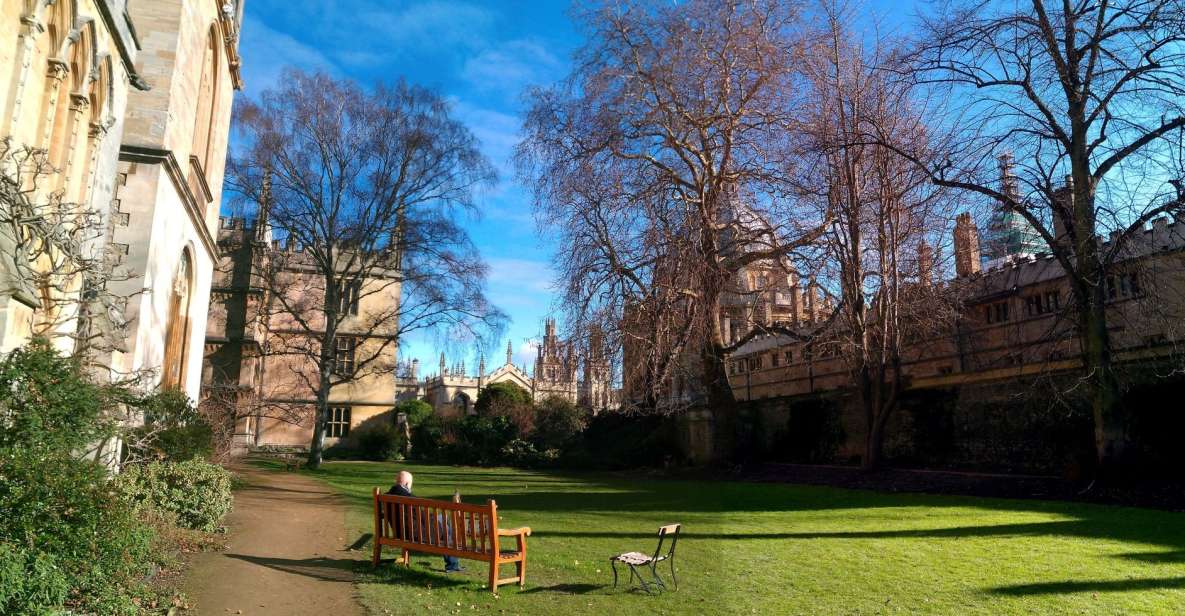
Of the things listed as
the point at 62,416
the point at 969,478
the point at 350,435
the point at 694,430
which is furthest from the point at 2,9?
the point at 350,435

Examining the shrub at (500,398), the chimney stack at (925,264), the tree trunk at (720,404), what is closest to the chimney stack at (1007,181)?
the chimney stack at (925,264)

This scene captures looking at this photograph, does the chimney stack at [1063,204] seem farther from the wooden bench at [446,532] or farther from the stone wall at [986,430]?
the wooden bench at [446,532]

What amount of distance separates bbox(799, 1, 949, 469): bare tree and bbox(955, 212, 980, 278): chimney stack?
79 cm

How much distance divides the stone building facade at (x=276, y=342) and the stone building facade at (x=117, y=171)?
27.7 feet

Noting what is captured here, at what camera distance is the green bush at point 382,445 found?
33375mm

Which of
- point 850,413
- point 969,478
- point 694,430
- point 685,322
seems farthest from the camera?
point 694,430

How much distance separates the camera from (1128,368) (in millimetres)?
15125

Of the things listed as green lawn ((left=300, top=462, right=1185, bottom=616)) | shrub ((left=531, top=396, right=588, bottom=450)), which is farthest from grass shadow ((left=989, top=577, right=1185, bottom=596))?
shrub ((left=531, top=396, right=588, bottom=450))

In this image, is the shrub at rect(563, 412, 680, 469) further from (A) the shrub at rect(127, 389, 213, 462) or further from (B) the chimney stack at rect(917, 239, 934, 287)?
(A) the shrub at rect(127, 389, 213, 462)

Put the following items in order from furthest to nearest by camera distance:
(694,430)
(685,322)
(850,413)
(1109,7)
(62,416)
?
1. (694,430)
2. (850,413)
3. (685,322)
4. (1109,7)
5. (62,416)

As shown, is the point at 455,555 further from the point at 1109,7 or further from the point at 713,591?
the point at 1109,7

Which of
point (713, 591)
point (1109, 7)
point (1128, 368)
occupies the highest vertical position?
point (1109, 7)

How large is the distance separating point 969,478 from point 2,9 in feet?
59.5

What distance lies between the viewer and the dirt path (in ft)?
21.6
